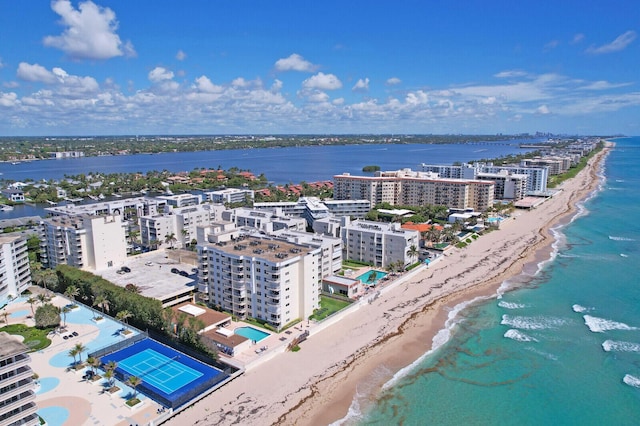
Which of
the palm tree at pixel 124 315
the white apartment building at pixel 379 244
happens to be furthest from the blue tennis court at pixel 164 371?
the white apartment building at pixel 379 244

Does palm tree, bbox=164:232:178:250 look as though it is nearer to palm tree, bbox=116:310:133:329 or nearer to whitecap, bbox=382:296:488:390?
palm tree, bbox=116:310:133:329

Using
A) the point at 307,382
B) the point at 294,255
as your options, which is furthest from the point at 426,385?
the point at 294,255

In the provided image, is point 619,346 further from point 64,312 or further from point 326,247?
point 64,312

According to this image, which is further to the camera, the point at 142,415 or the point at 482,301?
the point at 482,301

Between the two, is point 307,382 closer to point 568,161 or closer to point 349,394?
point 349,394

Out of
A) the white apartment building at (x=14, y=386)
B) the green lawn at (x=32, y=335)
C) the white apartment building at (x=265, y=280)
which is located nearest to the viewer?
the white apartment building at (x=14, y=386)

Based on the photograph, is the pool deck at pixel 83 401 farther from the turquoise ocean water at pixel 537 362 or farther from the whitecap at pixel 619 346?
the whitecap at pixel 619 346
